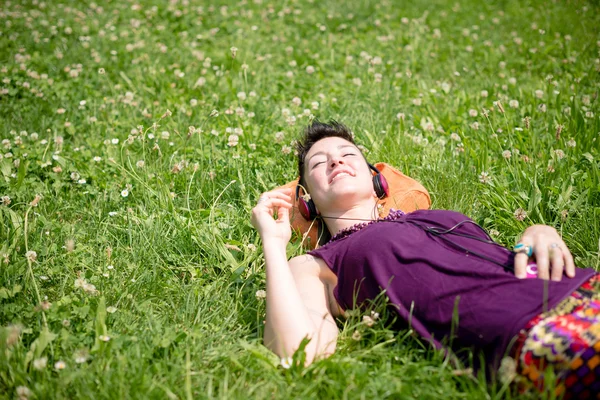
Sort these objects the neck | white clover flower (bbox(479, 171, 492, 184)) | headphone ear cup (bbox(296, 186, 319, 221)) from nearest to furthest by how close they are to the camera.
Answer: the neck < headphone ear cup (bbox(296, 186, 319, 221)) < white clover flower (bbox(479, 171, 492, 184))

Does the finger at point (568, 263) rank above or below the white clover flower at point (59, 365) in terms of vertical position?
above

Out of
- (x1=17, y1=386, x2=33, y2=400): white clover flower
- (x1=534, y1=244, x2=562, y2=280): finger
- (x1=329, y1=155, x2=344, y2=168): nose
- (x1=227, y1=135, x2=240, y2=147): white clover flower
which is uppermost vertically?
(x1=329, y1=155, x2=344, y2=168): nose

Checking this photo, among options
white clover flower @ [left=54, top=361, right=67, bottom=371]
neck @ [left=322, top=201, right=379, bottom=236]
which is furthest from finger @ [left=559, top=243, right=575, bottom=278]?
white clover flower @ [left=54, top=361, right=67, bottom=371]

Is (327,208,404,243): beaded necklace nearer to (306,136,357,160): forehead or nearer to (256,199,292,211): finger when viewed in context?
(256,199,292,211): finger

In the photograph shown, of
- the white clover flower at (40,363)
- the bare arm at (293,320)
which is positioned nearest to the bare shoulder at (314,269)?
the bare arm at (293,320)

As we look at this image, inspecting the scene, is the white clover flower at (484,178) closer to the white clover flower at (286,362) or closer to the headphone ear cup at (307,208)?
the headphone ear cup at (307,208)

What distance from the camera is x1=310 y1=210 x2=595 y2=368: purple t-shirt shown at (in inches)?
98.0

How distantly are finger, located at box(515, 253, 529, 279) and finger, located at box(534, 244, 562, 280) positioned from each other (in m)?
0.06

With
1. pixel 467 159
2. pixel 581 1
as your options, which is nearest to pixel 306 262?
pixel 467 159

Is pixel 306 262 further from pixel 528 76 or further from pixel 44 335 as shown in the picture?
pixel 528 76

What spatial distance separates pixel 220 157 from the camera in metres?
4.52

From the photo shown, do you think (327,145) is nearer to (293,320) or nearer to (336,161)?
(336,161)

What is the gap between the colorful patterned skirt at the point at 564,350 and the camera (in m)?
2.17

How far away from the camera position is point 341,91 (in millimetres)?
5793
